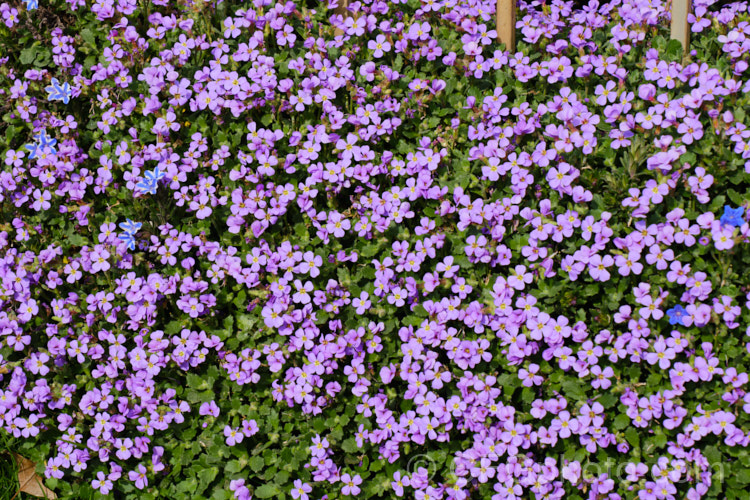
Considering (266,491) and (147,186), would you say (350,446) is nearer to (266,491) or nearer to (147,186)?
(266,491)

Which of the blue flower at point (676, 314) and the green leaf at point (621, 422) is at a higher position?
the blue flower at point (676, 314)

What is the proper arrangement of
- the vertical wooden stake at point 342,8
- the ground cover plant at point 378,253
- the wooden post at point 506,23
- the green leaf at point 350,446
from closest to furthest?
the ground cover plant at point 378,253, the green leaf at point 350,446, the wooden post at point 506,23, the vertical wooden stake at point 342,8

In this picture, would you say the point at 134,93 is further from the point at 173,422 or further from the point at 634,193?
the point at 634,193

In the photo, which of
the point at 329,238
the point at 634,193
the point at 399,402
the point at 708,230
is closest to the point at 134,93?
the point at 329,238

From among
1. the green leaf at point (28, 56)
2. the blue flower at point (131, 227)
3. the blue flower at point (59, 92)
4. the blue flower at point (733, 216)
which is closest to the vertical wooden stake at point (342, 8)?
the blue flower at point (59, 92)

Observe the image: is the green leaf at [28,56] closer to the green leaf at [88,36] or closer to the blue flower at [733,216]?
the green leaf at [88,36]

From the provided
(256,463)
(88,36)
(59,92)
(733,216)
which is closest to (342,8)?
(88,36)
